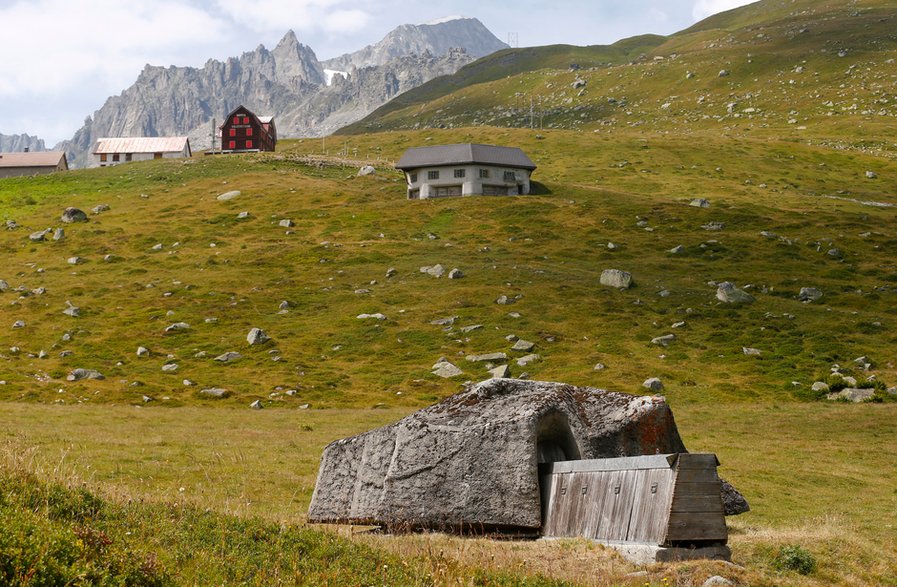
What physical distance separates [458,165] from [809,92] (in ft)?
384

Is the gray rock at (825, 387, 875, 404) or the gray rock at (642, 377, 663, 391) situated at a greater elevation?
the gray rock at (642, 377, 663, 391)

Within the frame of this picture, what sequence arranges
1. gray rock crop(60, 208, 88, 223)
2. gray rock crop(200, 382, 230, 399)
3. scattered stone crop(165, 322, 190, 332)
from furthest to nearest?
1. gray rock crop(60, 208, 88, 223)
2. scattered stone crop(165, 322, 190, 332)
3. gray rock crop(200, 382, 230, 399)

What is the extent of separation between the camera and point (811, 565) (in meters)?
15.5

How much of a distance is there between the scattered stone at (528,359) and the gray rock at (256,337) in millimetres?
20267

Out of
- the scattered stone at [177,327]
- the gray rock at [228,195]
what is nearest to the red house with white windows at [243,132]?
the gray rock at [228,195]

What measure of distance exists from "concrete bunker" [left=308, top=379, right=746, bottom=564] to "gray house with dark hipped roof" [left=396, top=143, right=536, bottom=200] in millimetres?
94898

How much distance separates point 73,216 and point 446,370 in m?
66.5

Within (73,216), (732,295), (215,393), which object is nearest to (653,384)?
(732,295)

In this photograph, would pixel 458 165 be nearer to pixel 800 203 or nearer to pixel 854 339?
pixel 800 203

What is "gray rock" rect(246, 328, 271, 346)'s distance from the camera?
62.9m

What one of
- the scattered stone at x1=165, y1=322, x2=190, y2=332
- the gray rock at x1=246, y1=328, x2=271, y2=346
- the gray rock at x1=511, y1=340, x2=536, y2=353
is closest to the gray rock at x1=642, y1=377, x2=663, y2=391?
the gray rock at x1=511, y1=340, x2=536, y2=353

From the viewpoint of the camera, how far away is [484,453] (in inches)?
727

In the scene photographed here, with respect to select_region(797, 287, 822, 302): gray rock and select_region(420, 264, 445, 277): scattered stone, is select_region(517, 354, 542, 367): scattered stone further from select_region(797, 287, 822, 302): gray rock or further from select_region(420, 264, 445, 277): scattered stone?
select_region(797, 287, 822, 302): gray rock

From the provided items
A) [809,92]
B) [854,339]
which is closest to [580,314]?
[854,339]
